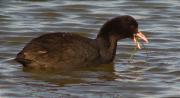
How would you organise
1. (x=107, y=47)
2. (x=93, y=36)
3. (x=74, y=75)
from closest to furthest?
(x=74, y=75) < (x=107, y=47) < (x=93, y=36)

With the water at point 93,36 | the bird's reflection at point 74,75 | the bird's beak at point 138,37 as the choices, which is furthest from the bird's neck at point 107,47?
the bird's beak at point 138,37

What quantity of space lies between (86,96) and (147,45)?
3.84 meters

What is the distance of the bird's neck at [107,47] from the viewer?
13.2 meters

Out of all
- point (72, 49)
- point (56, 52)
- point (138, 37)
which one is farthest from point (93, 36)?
point (56, 52)

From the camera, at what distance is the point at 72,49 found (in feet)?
41.2

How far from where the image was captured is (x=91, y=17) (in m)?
16.9

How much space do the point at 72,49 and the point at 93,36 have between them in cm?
267

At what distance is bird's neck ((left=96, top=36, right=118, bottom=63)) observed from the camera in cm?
1323

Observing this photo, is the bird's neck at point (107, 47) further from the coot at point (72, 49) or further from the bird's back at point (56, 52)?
the bird's back at point (56, 52)

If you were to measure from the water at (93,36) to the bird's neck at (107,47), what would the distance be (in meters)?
0.13

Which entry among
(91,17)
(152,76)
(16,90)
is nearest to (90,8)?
(91,17)

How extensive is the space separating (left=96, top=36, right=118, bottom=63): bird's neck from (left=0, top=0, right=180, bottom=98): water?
5.3 inches

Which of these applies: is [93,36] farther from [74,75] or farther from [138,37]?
[74,75]

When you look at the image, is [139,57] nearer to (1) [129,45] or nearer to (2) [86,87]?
(1) [129,45]
